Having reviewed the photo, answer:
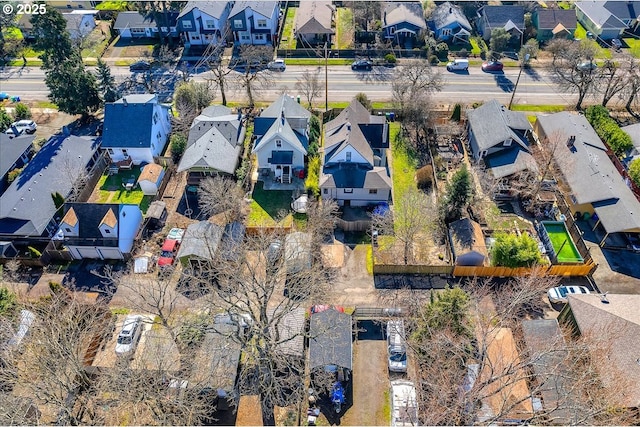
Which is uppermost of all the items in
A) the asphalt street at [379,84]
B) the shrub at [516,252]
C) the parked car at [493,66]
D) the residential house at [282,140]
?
the parked car at [493,66]

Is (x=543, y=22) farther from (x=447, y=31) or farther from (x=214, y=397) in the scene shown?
(x=214, y=397)

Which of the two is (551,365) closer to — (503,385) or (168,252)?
(503,385)

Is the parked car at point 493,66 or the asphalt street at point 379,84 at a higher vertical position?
the parked car at point 493,66

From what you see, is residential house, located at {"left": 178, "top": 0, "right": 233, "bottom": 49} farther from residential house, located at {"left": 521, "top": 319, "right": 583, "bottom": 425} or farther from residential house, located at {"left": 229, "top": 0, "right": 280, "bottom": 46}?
residential house, located at {"left": 521, "top": 319, "right": 583, "bottom": 425}

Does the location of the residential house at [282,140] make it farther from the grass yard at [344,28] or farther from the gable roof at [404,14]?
the gable roof at [404,14]

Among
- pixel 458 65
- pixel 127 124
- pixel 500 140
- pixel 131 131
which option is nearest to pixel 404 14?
pixel 458 65

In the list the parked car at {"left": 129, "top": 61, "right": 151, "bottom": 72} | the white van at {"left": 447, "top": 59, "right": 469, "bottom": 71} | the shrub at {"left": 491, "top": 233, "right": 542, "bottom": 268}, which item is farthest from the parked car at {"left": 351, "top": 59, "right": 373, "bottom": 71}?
the shrub at {"left": 491, "top": 233, "right": 542, "bottom": 268}

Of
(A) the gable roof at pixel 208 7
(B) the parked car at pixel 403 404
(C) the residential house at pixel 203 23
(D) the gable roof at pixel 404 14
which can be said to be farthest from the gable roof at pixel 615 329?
(A) the gable roof at pixel 208 7
